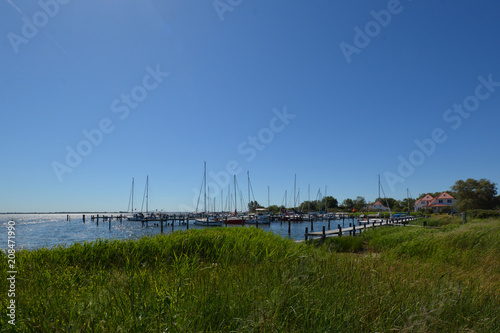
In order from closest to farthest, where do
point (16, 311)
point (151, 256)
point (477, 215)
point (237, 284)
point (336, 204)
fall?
point (16, 311)
point (237, 284)
point (151, 256)
point (477, 215)
point (336, 204)

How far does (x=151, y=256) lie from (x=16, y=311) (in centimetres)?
429

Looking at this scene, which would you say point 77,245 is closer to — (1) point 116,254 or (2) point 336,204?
(1) point 116,254

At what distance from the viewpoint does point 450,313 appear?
360cm

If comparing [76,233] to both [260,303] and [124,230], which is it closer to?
[124,230]

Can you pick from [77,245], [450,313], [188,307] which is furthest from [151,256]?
[450,313]

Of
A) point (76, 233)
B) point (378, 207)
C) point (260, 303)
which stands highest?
point (260, 303)

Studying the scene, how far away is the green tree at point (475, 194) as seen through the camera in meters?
58.1

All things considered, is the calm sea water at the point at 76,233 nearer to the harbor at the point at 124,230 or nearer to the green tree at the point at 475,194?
the harbor at the point at 124,230

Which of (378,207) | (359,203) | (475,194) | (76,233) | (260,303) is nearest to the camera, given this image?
(260,303)

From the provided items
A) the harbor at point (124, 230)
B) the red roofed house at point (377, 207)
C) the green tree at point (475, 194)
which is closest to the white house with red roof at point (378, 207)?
the red roofed house at point (377, 207)

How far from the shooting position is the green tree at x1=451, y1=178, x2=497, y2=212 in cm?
5809

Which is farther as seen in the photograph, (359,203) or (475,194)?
(359,203)

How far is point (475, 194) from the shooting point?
5953 centimetres

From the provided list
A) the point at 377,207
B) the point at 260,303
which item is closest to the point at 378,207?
the point at 377,207
